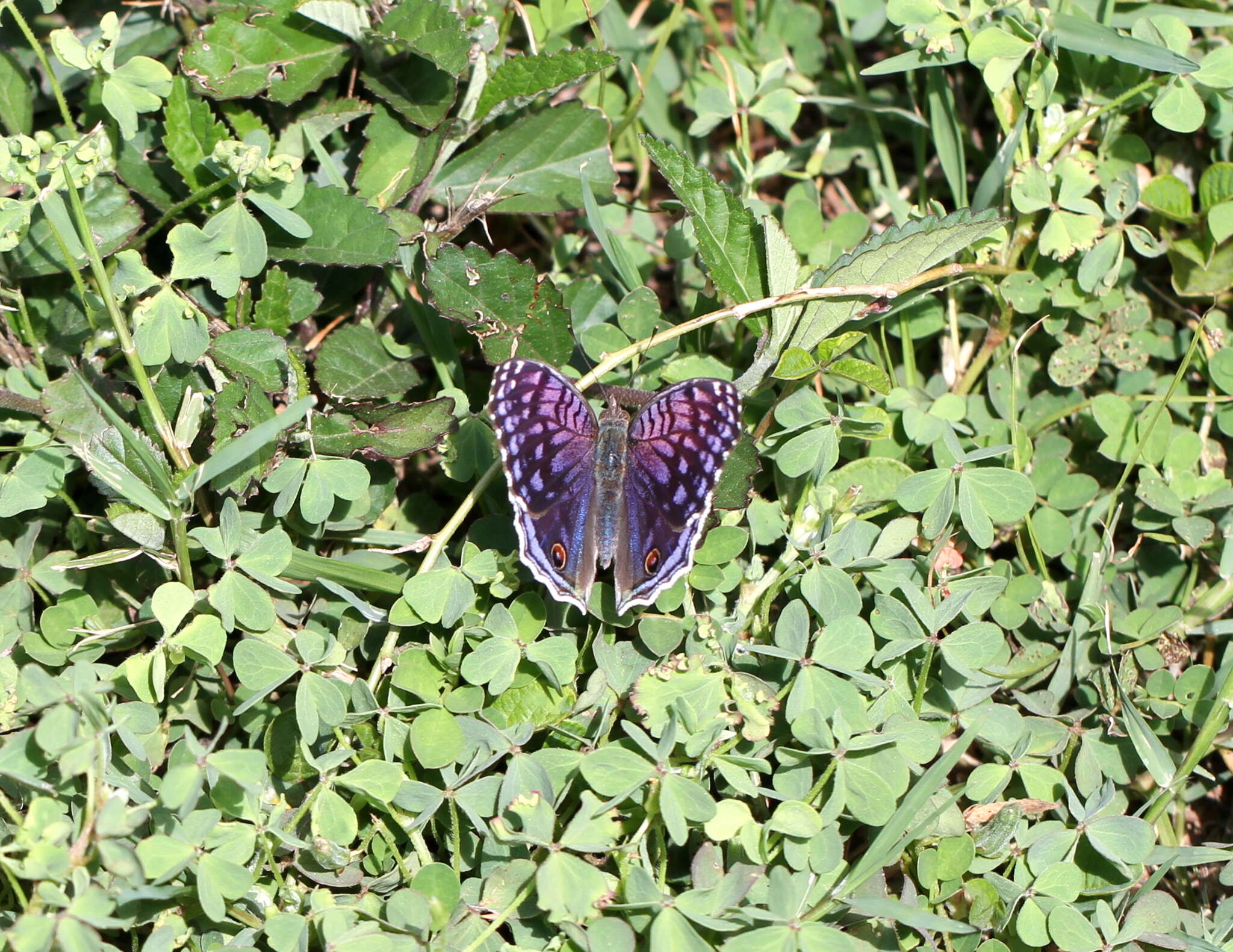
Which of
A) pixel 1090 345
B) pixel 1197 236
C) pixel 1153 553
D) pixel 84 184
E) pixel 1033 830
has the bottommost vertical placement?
pixel 1033 830

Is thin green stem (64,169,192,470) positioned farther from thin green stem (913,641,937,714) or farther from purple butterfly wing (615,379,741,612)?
thin green stem (913,641,937,714)

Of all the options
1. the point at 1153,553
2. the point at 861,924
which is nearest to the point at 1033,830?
the point at 861,924

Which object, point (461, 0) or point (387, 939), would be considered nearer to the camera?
point (387, 939)

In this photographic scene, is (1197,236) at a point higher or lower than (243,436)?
lower

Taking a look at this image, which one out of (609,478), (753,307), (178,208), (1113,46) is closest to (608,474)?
(609,478)

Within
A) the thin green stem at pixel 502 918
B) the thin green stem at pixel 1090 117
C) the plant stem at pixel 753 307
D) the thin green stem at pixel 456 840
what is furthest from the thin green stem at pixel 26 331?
the thin green stem at pixel 1090 117

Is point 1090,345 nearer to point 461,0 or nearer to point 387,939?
point 461,0

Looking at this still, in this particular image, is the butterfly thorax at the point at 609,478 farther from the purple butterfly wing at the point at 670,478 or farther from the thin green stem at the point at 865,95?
the thin green stem at the point at 865,95

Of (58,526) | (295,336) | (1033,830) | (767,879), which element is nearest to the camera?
(767,879)
